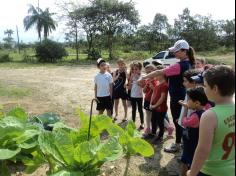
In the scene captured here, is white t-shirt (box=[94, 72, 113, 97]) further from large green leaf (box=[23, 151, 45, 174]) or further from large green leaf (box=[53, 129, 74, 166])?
large green leaf (box=[53, 129, 74, 166])

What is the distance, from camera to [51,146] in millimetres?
2902

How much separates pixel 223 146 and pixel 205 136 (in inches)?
6.5

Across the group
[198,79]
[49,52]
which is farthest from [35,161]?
[49,52]

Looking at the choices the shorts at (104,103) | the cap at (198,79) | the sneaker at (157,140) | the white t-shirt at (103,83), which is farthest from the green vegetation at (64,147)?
the shorts at (104,103)

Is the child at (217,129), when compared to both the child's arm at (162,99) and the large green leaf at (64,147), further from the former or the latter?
the child's arm at (162,99)

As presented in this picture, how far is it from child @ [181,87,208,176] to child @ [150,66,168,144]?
1298 mm

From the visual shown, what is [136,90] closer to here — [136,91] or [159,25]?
[136,91]

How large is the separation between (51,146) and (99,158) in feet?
1.34

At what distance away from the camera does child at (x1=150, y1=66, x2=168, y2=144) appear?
4630 millimetres

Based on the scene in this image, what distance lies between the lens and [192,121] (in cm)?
312

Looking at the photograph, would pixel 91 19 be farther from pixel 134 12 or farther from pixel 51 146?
pixel 51 146

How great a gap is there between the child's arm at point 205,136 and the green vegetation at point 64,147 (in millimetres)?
1030

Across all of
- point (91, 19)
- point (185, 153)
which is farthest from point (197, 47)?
point (185, 153)

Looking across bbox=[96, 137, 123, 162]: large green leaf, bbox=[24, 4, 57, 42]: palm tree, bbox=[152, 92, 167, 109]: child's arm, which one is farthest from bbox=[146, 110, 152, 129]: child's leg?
bbox=[24, 4, 57, 42]: palm tree
